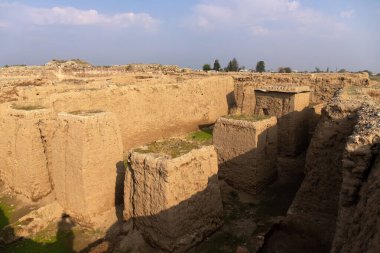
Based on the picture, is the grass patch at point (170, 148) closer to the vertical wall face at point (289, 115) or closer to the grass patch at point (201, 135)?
the vertical wall face at point (289, 115)

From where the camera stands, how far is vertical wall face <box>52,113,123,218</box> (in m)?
7.19

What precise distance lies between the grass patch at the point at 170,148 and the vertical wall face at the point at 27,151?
316 centimetres

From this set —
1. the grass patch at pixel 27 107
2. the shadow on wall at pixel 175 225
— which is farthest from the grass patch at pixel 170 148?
the grass patch at pixel 27 107

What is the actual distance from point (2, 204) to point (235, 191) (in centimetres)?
614

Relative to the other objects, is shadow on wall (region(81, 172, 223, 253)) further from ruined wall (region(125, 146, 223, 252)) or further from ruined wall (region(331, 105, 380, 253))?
ruined wall (region(331, 105, 380, 253))

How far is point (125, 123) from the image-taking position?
38.7 feet

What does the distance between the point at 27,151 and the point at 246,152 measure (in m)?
5.57

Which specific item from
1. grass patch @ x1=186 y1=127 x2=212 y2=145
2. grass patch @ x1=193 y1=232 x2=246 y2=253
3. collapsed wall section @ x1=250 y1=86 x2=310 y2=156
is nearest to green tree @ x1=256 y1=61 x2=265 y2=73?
grass patch @ x1=186 y1=127 x2=212 y2=145

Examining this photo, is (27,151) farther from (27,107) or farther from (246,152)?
(246,152)

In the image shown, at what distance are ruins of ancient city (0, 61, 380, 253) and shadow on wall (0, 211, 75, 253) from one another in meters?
0.03

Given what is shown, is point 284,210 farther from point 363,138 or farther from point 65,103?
point 65,103

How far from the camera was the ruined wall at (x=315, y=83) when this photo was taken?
14.4m

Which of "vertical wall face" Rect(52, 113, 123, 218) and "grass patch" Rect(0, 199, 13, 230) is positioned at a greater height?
"vertical wall face" Rect(52, 113, 123, 218)

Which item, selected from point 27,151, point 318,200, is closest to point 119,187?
point 27,151
